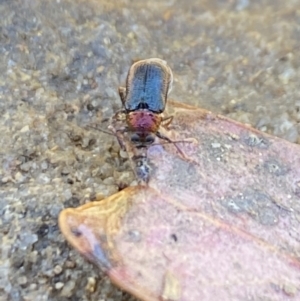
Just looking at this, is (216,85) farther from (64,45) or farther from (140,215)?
(140,215)

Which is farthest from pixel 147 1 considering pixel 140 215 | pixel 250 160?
pixel 140 215

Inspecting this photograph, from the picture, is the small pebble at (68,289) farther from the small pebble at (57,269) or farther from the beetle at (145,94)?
the beetle at (145,94)

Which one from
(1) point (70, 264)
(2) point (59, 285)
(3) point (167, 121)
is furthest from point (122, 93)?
(2) point (59, 285)

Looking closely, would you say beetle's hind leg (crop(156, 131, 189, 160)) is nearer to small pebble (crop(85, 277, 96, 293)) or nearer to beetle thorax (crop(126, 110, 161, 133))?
beetle thorax (crop(126, 110, 161, 133))

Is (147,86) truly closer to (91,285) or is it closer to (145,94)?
(145,94)

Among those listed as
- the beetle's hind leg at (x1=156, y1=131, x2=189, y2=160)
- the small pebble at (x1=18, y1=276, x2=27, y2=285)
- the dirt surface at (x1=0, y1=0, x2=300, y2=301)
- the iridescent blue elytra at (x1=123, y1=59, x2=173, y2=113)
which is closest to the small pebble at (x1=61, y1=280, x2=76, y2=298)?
the dirt surface at (x1=0, y1=0, x2=300, y2=301)
